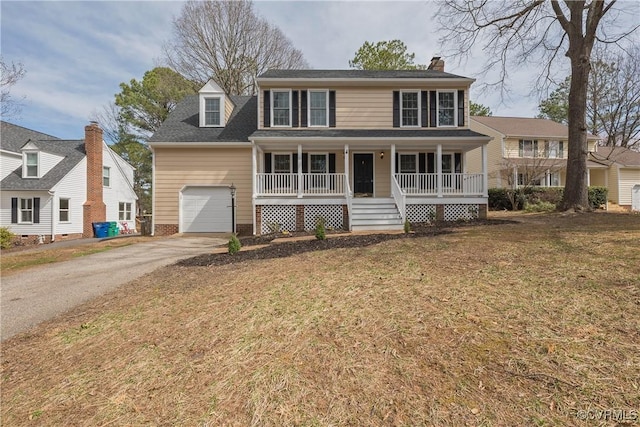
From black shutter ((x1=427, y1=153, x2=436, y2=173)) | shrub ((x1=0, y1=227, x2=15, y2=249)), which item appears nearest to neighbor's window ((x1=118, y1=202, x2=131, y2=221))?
shrub ((x1=0, y1=227, x2=15, y2=249))

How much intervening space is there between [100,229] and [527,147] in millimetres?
31964

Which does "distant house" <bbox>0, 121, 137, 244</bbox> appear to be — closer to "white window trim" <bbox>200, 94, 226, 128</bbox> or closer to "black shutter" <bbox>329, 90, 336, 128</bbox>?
"white window trim" <bbox>200, 94, 226, 128</bbox>

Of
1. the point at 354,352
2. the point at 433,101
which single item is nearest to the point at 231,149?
the point at 433,101

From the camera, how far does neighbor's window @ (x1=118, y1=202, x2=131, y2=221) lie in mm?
21594

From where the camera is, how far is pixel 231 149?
14.2m

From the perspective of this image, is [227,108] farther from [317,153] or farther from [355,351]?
[355,351]

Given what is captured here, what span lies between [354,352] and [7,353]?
392cm

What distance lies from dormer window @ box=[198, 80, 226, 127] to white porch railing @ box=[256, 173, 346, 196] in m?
4.19

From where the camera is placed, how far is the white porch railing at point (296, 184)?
13.0m

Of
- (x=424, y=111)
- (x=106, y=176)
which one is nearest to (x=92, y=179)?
(x=106, y=176)

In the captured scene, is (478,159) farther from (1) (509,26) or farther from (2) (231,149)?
(2) (231,149)

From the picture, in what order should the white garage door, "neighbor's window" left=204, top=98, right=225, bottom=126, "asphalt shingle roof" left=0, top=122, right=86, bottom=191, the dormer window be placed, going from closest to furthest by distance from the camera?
1. the white garage door
2. the dormer window
3. "neighbor's window" left=204, top=98, right=225, bottom=126
4. "asphalt shingle roof" left=0, top=122, right=86, bottom=191

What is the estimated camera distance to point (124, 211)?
22000mm

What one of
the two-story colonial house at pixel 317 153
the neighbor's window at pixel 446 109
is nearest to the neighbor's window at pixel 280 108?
the two-story colonial house at pixel 317 153
